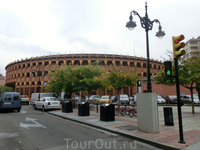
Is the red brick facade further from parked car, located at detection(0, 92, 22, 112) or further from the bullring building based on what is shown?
parked car, located at detection(0, 92, 22, 112)

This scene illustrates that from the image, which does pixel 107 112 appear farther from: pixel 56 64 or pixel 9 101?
pixel 56 64

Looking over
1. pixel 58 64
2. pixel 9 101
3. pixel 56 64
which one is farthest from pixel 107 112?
pixel 58 64

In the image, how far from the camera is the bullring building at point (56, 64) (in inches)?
1983

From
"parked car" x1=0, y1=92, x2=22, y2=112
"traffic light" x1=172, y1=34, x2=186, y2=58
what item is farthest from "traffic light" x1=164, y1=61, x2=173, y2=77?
"parked car" x1=0, y1=92, x2=22, y2=112

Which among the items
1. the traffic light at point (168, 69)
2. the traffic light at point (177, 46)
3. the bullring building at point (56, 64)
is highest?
the bullring building at point (56, 64)

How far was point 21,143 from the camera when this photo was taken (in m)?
5.84

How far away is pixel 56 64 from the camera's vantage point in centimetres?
5125

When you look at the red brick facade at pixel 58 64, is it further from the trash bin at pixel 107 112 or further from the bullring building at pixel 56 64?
the trash bin at pixel 107 112

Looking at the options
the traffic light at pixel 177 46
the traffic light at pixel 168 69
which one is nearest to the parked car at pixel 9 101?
the traffic light at pixel 168 69

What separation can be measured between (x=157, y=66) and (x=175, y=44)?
2103 inches

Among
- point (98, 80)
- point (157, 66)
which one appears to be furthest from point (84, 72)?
point (157, 66)

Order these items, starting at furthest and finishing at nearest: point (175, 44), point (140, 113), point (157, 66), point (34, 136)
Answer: point (157, 66)
point (140, 113)
point (34, 136)
point (175, 44)

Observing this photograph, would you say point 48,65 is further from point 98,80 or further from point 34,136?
point 34,136

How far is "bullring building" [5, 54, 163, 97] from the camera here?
50.4 m
